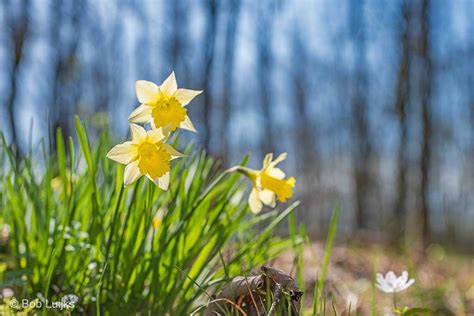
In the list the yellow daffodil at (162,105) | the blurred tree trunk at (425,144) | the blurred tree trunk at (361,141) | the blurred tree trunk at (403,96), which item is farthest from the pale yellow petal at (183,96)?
the blurred tree trunk at (361,141)

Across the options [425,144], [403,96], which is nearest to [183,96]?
[425,144]

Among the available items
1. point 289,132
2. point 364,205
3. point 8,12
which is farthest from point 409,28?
point 289,132

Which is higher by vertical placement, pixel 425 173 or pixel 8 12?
pixel 8 12

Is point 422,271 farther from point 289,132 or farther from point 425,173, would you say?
point 289,132

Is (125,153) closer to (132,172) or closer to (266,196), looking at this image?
(132,172)

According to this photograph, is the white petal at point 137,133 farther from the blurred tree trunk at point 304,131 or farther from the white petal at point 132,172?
the blurred tree trunk at point 304,131
